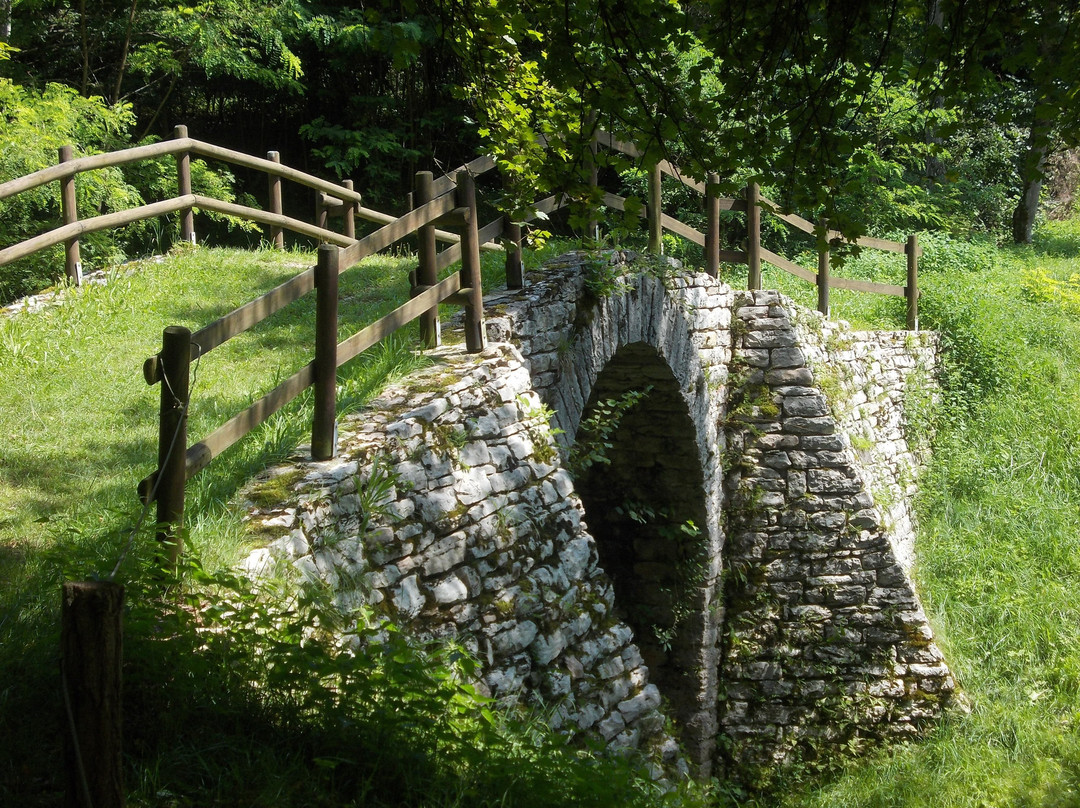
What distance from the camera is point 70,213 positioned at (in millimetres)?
8453

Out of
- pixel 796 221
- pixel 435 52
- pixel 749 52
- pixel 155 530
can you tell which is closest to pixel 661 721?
pixel 155 530

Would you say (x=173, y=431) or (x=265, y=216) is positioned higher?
(x=265, y=216)

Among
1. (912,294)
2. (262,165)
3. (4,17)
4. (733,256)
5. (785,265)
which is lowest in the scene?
(912,294)

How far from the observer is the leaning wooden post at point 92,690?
7.60 ft

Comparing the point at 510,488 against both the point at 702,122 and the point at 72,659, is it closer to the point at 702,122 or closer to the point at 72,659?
the point at 702,122

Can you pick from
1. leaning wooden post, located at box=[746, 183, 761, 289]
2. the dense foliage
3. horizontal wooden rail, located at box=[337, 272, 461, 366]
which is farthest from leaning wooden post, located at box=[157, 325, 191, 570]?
leaning wooden post, located at box=[746, 183, 761, 289]

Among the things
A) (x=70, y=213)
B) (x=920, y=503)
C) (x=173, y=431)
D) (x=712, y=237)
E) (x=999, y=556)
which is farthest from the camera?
(x=920, y=503)

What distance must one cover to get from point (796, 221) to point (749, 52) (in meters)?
7.68

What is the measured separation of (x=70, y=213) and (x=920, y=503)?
1007cm

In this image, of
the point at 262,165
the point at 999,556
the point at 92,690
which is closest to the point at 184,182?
the point at 262,165

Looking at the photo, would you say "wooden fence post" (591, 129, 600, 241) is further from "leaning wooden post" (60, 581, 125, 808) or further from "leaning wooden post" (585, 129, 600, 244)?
"leaning wooden post" (60, 581, 125, 808)

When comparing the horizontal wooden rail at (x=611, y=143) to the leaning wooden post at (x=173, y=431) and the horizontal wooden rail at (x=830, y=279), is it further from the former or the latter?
the leaning wooden post at (x=173, y=431)

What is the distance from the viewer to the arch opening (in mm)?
9383

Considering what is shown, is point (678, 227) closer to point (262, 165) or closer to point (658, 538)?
point (658, 538)
